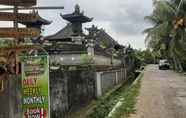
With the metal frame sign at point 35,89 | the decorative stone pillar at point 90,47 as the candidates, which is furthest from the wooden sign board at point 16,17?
the decorative stone pillar at point 90,47

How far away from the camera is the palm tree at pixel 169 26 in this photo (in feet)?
125

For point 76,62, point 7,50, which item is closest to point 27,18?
point 7,50

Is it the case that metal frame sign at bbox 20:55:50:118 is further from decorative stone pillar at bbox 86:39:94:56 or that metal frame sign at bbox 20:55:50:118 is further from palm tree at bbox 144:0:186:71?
palm tree at bbox 144:0:186:71

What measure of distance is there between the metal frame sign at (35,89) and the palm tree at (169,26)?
2964cm

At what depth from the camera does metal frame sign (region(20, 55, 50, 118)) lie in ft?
23.4

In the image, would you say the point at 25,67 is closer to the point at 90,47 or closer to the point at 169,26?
the point at 90,47

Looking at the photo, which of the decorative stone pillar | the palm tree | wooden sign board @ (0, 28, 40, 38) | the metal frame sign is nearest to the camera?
wooden sign board @ (0, 28, 40, 38)

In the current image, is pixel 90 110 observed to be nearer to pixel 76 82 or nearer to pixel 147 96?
pixel 76 82

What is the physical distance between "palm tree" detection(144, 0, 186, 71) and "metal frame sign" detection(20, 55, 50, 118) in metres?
29.6

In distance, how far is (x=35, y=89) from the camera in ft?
23.4

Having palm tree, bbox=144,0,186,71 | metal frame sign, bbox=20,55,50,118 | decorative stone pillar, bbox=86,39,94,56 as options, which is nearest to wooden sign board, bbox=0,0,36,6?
metal frame sign, bbox=20,55,50,118

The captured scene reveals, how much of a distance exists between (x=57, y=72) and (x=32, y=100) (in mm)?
6761

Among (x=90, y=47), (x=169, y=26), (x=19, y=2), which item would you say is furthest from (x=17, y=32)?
(x=169, y=26)

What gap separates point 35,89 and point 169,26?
115ft
